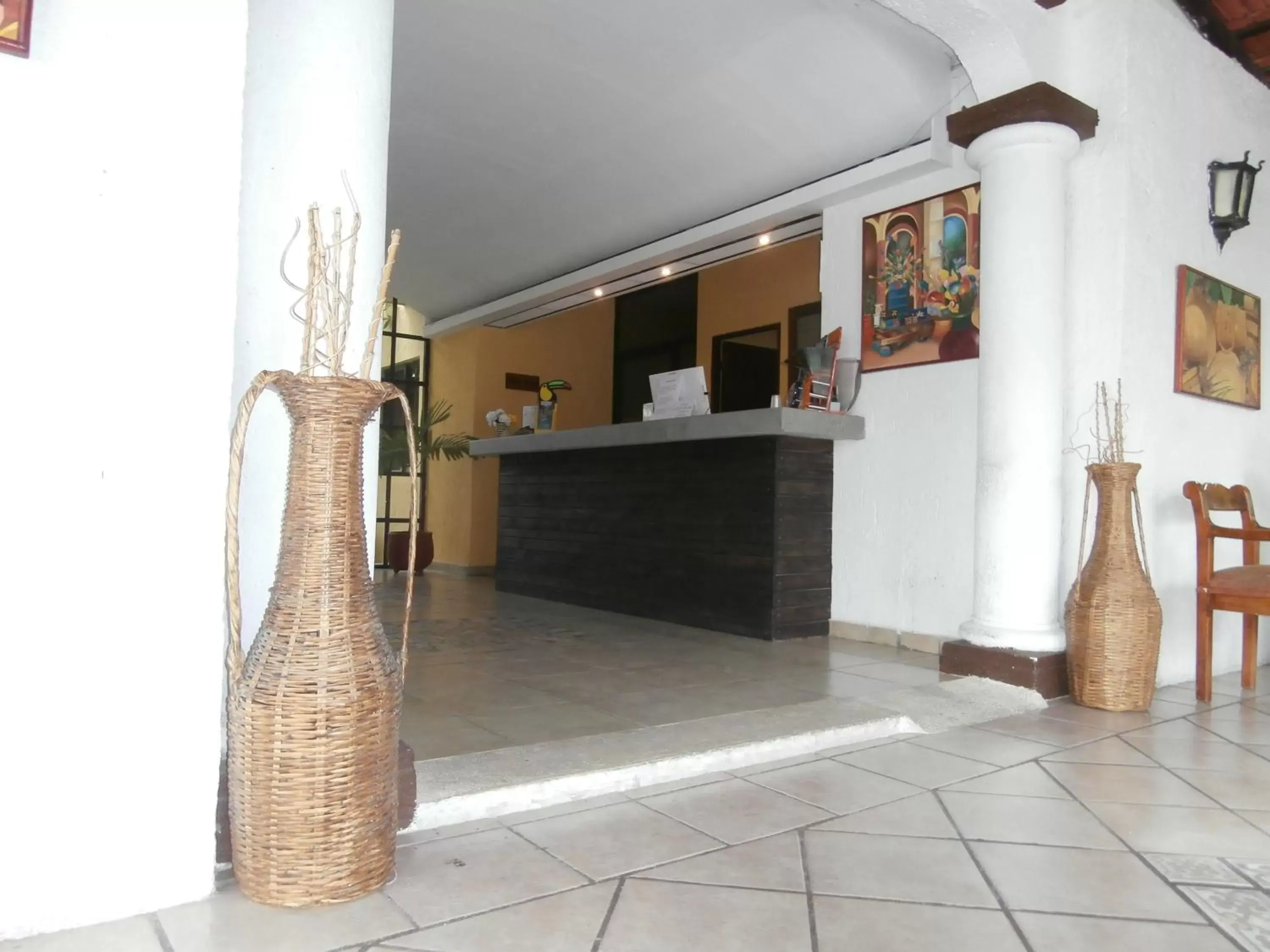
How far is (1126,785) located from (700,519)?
9.27 ft

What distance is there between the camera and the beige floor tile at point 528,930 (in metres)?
1.32

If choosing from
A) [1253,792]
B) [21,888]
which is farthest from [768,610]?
[21,888]

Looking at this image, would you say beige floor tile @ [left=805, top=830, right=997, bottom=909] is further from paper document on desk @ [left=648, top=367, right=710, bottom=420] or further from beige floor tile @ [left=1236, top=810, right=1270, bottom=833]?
paper document on desk @ [left=648, top=367, right=710, bottom=420]

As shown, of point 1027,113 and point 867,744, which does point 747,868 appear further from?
point 1027,113

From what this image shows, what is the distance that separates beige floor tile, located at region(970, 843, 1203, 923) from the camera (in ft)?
4.99

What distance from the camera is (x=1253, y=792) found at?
2209 millimetres

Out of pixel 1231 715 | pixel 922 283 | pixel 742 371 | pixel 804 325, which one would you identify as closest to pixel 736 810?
pixel 1231 715

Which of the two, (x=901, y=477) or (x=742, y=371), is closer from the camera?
(x=901, y=477)

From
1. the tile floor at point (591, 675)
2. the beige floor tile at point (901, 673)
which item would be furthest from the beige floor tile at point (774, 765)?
the beige floor tile at point (901, 673)

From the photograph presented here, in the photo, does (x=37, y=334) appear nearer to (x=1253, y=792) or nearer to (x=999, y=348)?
(x=1253, y=792)

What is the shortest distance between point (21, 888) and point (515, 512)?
17.4 feet

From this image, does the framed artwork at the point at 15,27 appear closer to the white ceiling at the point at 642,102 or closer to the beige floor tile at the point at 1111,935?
the beige floor tile at the point at 1111,935

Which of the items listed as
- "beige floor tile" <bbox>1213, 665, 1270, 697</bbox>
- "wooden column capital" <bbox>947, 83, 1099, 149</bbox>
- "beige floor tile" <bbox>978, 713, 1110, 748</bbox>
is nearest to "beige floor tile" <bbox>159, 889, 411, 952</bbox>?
"beige floor tile" <bbox>978, 713, 1110, 748</bbox>

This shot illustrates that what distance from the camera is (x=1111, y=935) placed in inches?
56.1
